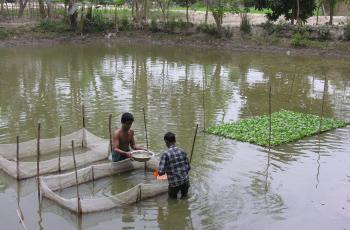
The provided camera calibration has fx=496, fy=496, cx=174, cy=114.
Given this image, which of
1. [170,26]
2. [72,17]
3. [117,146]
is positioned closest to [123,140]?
[117,146]

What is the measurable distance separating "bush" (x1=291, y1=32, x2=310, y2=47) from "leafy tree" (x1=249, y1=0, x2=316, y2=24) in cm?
184

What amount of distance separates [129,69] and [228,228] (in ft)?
50.0

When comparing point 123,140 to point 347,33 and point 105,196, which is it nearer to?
point 105,196

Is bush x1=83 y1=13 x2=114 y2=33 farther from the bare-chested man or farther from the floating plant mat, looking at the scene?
the bare-chested man

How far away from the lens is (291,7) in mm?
31047

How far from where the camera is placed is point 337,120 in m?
13.6

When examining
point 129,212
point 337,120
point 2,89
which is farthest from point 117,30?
point 129,212

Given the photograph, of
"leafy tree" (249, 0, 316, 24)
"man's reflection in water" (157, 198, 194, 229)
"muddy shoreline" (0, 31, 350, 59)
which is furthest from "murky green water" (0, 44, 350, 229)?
"leafy tree" (249, 0, 316, 24)

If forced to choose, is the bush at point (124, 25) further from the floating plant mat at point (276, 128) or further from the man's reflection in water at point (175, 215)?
the man's reflection in water at point (175, 215)

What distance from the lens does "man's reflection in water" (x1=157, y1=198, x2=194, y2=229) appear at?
7.82 m

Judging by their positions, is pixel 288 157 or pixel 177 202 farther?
pixel 288 157

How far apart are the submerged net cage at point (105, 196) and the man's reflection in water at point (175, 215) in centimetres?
36

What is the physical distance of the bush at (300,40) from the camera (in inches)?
1129

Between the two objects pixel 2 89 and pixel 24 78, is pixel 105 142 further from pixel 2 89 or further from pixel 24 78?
pixel 24 78
